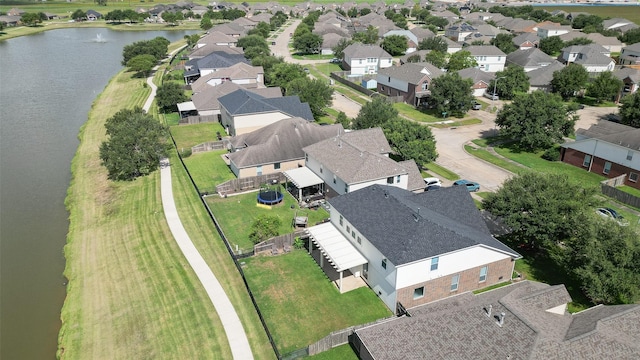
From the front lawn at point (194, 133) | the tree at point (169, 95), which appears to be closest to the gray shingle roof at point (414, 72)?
the front lawn at point (194, 133)

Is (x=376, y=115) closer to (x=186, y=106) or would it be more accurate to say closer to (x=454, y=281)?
(x=454, y=281)

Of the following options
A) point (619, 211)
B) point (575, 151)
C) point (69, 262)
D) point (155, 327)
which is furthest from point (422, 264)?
point (575, 151)

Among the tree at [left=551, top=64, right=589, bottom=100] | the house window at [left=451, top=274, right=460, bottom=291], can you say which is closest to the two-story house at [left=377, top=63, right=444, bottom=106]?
the tree at [left=551, top=64, right=589, bottom=100]

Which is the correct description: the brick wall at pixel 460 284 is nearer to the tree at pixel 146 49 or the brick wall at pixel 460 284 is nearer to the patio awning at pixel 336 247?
the patio awning at pixel 336 247

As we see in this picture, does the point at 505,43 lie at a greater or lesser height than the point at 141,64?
greater

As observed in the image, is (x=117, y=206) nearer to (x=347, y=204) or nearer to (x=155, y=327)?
(x=155, y=327)

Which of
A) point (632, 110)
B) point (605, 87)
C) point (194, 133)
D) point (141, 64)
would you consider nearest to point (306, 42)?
point (141, 64)
